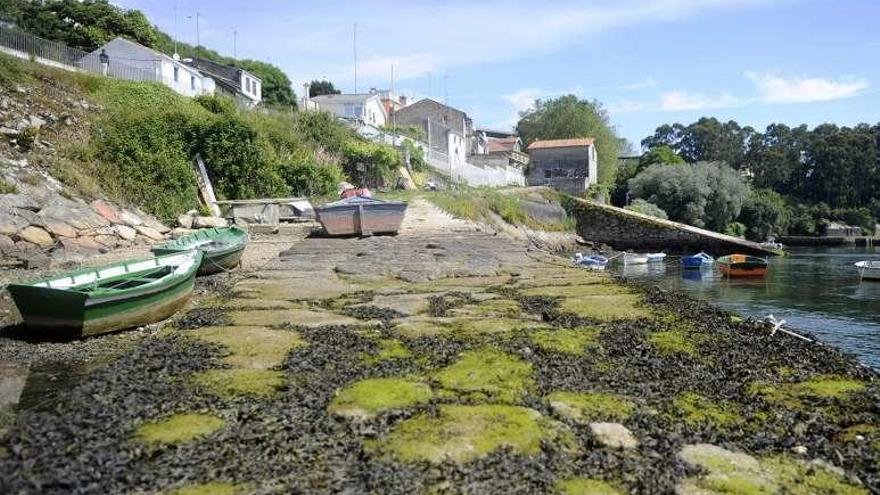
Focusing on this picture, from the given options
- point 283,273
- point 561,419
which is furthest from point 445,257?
point 561,419

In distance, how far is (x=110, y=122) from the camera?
2094 centimetres

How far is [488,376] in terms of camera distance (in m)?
4.71

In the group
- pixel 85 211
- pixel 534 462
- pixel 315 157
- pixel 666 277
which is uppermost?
pixel 315 157

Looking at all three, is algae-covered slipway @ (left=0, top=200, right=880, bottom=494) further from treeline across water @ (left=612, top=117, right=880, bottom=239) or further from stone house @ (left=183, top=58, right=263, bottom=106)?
treeline across water @ (left=612, top=117, right=880, bottom=239)

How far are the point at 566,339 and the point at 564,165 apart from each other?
2243 inches

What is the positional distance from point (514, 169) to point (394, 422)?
57493mm

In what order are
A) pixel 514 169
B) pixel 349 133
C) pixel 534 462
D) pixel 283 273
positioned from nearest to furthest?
1. pixel 534 462
2. pixel 283 273
3. pixel 349 133
4. pixel 514 169

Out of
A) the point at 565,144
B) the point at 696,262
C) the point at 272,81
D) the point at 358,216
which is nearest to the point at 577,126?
the point at 565,144

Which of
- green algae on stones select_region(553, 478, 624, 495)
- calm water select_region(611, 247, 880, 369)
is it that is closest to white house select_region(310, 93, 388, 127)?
calm water select_region(611, 247, 880, 369)

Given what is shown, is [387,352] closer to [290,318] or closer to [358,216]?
[290,318]

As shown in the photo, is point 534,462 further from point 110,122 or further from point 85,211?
point 110,122

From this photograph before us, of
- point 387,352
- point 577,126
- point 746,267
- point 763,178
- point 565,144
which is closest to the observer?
point 387,352

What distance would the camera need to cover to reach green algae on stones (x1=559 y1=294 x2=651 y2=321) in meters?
6.72

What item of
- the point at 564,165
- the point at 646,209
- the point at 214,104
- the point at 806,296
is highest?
the point at 214,104
